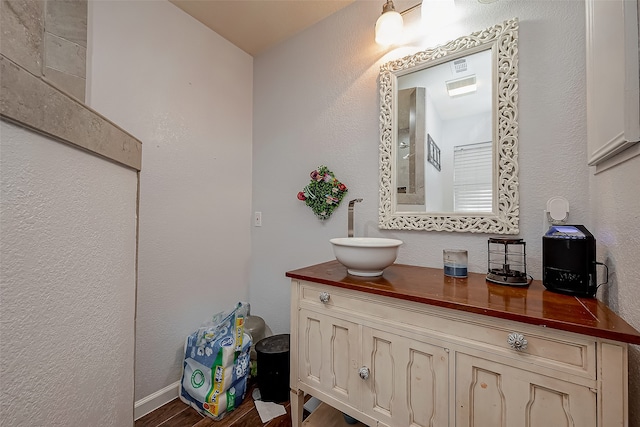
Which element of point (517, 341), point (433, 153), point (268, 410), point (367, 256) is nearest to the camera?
point (517, 341)

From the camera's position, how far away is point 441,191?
A: 1254 mm

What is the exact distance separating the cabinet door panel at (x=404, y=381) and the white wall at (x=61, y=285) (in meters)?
0.80

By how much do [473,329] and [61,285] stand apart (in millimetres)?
1028

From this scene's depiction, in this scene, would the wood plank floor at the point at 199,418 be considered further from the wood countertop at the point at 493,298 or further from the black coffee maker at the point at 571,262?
the black coffee maker at the point at 571,262

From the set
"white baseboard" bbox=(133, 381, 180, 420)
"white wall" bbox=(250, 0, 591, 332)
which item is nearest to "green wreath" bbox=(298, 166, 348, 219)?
"white wall" bbox=(250, 0, 591, 332)

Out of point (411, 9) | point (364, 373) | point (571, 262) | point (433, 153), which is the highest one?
point (411, 9)

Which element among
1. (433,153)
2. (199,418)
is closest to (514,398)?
(433,153)

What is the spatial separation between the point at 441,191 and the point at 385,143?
1.31ft

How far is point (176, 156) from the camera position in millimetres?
1594

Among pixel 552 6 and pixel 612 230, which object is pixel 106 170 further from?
pixel 552 6

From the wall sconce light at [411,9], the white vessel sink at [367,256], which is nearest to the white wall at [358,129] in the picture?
the wall sconce light at [411,9]

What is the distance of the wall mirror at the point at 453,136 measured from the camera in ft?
3.59

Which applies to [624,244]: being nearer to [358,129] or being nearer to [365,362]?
[365,362]

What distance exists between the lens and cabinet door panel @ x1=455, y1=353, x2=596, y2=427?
24.5 inches
